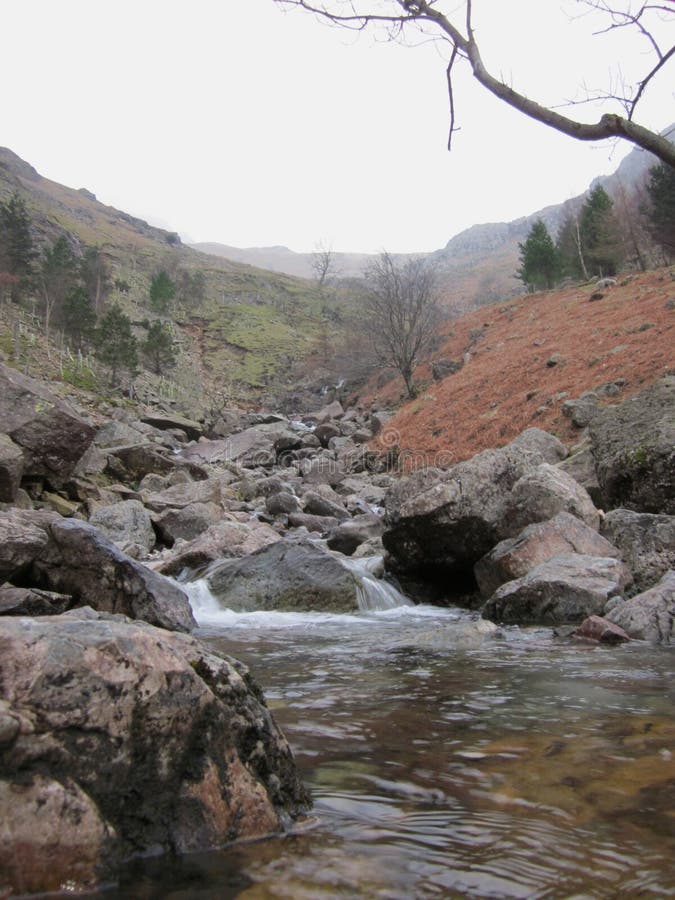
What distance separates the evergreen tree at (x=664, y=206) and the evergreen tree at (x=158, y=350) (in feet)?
114

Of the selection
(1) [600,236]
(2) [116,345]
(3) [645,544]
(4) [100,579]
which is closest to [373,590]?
(3) [645,544]

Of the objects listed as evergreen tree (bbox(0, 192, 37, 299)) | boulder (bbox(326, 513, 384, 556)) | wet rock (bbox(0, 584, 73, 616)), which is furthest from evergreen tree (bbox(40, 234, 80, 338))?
wet rock (bbox(0, 584, 73, 616))

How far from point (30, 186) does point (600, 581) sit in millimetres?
130087

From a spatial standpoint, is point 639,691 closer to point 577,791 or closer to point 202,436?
point 577,791

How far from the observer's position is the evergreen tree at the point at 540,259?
5172cm

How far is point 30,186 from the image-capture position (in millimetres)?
114125

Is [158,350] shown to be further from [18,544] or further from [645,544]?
[645,544]

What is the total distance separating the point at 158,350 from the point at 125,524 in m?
40.4

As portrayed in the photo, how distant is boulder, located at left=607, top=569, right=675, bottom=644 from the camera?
5992 millimetres

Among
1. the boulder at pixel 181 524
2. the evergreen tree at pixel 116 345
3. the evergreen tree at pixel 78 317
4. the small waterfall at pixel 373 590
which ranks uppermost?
the evergreen tree at pixel 78 317

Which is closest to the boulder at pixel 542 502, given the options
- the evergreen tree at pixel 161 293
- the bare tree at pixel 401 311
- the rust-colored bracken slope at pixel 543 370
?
the rust-colored bracken slope at pixel 543 370

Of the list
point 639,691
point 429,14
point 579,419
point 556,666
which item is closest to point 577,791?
point 639,691

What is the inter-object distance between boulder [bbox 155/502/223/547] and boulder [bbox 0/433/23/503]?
3.01 m

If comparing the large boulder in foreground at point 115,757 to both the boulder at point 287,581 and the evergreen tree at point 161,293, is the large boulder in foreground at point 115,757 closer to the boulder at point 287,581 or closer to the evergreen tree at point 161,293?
the boulder at point 287,581
